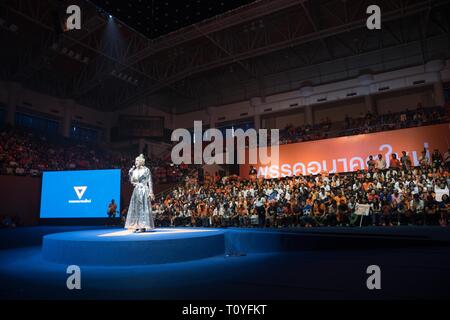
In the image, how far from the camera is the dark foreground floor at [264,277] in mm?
3229

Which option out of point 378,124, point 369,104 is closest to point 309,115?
point 369,104

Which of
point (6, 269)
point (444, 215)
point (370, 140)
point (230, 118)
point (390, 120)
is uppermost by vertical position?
point (230, 118)

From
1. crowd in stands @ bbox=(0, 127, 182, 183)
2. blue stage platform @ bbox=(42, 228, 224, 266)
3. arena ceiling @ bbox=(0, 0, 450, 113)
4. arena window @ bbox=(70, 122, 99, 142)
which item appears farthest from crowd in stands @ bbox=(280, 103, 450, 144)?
arena window @ bbox=(70, 122, 99, 142)

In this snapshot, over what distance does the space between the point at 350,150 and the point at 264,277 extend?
1182 cm

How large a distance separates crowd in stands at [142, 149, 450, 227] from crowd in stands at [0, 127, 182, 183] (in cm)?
583

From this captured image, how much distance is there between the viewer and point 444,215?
25.9ft

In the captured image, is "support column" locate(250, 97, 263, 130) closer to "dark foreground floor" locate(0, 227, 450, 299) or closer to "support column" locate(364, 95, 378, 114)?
"support column" locate(364, 95, 378, 114)

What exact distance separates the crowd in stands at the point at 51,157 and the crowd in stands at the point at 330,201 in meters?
5.83

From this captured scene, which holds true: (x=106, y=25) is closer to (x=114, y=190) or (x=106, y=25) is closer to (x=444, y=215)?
(x=114, y=190)

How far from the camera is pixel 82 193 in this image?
12727 millimetres

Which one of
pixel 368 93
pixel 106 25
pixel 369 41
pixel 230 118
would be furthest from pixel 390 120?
pixel 106 25

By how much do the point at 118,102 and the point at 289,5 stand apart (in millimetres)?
14330

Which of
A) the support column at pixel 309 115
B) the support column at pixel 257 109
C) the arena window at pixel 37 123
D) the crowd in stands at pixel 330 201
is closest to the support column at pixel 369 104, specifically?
the support column at pixel 309 115
